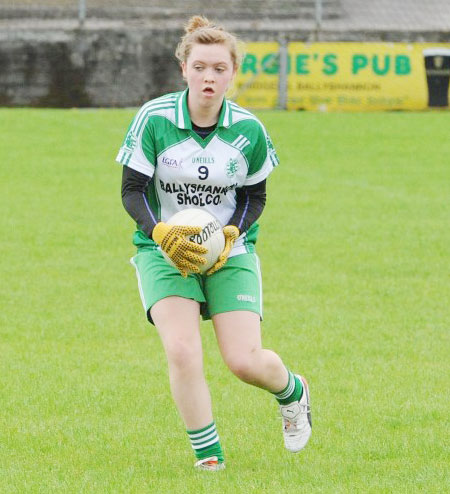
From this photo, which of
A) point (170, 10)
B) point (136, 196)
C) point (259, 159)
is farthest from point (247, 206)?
point (170, 10)

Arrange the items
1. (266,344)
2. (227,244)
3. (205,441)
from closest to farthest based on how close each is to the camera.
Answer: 1. (205,441)
2. (227,244)
3. (266,344)

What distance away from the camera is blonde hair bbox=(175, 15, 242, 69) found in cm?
514

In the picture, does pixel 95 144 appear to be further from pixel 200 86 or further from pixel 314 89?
pixel 200 86

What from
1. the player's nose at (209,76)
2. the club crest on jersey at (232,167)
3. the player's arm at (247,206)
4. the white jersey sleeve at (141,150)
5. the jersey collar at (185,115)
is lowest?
the player's arm at (247,206)

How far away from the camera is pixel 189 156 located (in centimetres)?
523

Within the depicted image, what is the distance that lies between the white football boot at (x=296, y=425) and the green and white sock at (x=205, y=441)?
1.37 feet

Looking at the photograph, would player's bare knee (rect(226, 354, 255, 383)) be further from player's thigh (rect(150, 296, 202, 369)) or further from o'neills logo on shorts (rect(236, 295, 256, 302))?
o'neills logo on shorts (rect(236, 295, 256, 302))

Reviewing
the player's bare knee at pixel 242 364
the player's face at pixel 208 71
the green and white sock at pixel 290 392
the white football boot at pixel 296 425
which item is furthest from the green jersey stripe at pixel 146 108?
the white football boot at pixel 296 425

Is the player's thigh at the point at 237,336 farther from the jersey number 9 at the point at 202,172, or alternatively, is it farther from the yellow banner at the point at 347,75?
the yellow banner at the point at 347,75

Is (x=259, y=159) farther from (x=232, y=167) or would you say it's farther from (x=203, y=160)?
(x=203, y=160)

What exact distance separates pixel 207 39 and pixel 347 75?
18.5m

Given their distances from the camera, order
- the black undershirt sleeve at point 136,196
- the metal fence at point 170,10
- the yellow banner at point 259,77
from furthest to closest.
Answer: the metal fence at point 170,10
the yellow banner at point 259,77
the black undershirt sleeve at point 136,196

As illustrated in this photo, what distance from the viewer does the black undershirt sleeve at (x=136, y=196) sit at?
17.0ft

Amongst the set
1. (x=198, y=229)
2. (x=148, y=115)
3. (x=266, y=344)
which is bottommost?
(x=266, y=344)
